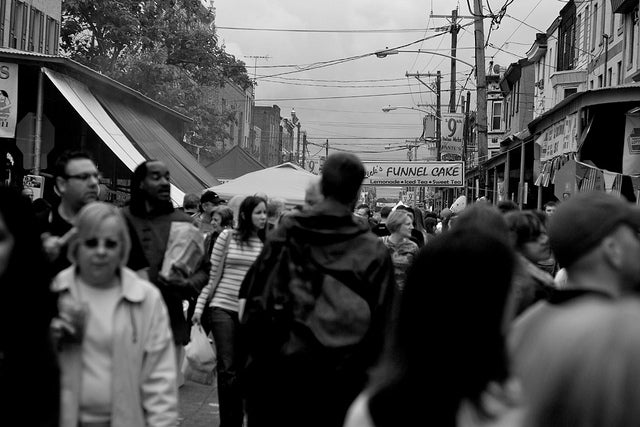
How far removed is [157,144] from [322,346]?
18452 mm

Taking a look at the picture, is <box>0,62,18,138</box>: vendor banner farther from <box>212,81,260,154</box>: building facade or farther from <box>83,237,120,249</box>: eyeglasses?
<box>212,81,260,154</box>: building facade

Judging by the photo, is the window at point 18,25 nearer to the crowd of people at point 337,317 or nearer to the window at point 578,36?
the window at point 578,36

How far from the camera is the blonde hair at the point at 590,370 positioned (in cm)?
152

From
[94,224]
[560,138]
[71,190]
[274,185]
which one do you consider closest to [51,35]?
[274,185]

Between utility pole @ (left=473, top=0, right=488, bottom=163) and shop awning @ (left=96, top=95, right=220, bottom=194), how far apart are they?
689 cm

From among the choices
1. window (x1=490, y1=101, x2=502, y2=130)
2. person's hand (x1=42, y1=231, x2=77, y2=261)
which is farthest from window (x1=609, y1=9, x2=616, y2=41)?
person's hand (x1=42, y1=231, x2=77, y2=261)

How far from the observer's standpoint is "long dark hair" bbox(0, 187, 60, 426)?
3.12 metres

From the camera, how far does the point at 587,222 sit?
11.6 ft

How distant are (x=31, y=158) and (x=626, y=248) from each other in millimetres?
19063

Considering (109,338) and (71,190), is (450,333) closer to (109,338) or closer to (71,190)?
(109,338)

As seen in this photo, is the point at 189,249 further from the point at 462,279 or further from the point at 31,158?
the point at 31,158

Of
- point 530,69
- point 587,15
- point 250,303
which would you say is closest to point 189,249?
point 250,303

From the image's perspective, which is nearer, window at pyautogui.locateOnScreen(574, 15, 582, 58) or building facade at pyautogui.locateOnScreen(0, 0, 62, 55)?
building facade at pyautogui.locateOnScreen(0, 0, 62, 55)

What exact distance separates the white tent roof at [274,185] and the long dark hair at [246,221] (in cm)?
1050
